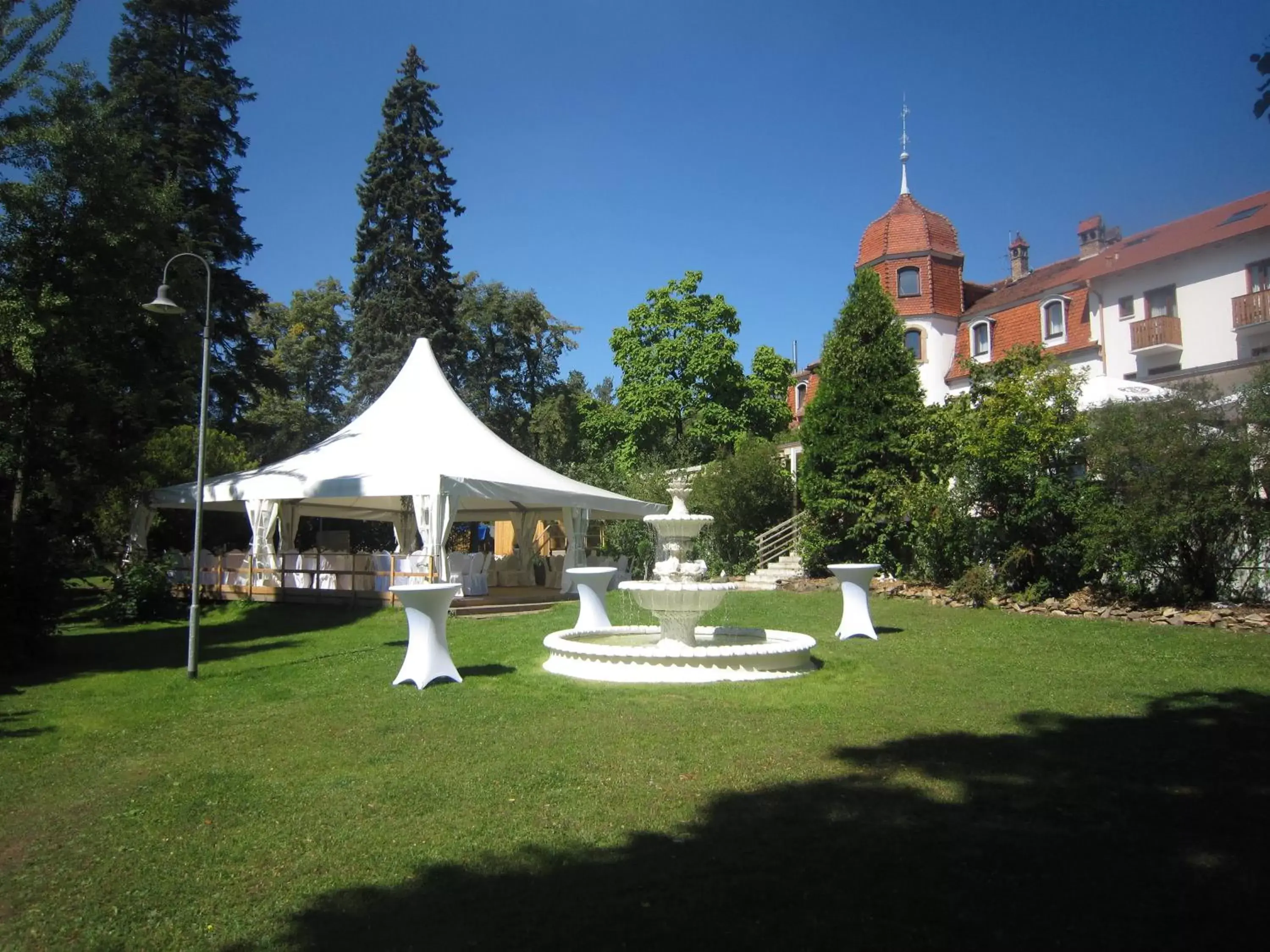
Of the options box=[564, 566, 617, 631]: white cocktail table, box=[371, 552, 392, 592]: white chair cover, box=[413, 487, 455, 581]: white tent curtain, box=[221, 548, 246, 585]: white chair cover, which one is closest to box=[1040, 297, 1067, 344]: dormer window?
box=[413, 487, 455, 581]: white tent curtain

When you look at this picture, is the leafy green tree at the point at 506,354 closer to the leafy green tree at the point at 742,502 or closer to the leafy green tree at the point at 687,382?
the leafy green tree at the point at 687,382

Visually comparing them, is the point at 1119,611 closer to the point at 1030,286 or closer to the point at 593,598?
the point at 593,598

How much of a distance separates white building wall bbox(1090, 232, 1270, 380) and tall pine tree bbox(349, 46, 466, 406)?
2006cm

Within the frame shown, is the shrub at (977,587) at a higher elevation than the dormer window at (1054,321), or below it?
below

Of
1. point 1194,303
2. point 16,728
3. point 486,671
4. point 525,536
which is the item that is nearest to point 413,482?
point 525,536

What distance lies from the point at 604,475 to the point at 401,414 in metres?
11.4

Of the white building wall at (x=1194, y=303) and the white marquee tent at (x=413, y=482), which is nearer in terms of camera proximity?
the white marquee tent at (x=413, y=482)

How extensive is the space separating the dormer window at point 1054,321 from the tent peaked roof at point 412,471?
41.6ft

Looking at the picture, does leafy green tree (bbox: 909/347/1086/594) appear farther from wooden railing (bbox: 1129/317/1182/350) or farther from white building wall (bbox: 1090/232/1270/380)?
wooden railing (bbox: 1129/317/1182/350)

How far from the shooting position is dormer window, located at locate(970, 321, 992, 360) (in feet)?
89.7

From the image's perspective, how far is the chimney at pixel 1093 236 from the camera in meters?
30.7

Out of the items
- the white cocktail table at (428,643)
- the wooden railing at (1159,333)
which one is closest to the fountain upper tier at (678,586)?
the white cocktail table at (428,643)

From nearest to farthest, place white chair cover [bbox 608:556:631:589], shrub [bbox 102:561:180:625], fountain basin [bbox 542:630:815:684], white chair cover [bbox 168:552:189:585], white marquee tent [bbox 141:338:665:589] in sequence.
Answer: fountain basin [bbox 542:630:815:684] → shrub [bbox 102:561:180:625] → white marquee tent [bbox 141:338:665:589] → white chair cover [bbox 168:552:189:585] → white chair cover [bbox 608:556:631:589]

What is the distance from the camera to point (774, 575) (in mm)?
21281
